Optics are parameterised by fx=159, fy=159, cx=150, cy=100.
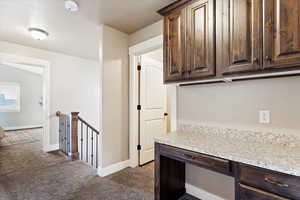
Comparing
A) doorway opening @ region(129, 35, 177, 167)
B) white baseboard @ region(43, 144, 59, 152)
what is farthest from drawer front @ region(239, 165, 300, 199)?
white baseboard @ region(43, 144, 59, 152)

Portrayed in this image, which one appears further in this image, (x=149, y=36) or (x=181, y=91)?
(x=149, y=36)

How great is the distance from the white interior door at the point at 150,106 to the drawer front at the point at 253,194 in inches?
81.9

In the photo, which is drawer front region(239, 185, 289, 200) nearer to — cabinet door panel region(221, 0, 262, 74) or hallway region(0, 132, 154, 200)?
cabinet door panel region(221, 0, 262, 74)

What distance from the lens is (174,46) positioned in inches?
73.4

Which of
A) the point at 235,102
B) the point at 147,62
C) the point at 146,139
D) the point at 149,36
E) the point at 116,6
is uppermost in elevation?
the point at 116,6

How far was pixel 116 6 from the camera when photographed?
2152 mm

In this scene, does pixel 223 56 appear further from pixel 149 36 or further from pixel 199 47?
pixel 149 36

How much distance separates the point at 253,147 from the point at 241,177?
0.36 meters

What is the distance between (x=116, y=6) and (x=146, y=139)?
2305 millimetres

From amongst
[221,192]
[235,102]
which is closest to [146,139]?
[221,192]

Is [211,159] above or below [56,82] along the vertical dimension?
below

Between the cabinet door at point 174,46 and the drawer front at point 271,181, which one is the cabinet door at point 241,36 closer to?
the cabinet door at point 174,46

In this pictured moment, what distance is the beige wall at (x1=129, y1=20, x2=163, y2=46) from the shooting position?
8.36ft

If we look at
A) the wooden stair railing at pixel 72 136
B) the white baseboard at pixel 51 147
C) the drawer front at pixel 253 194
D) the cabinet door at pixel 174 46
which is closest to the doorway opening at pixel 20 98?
the white baseboard at pixel 51 147
